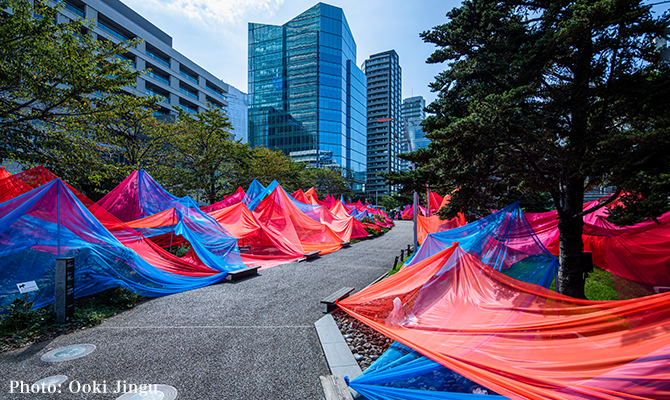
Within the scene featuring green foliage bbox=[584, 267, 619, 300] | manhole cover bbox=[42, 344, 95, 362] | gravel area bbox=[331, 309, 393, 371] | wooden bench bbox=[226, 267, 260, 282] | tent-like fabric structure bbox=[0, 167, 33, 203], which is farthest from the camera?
wooden bench bbox=[226, 267, 260, 282]

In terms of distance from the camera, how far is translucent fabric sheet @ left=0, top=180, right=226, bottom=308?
5.52 metres

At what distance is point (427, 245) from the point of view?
769cm

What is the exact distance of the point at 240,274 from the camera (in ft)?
29.8

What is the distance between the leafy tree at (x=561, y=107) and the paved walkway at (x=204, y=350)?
4.37 metres

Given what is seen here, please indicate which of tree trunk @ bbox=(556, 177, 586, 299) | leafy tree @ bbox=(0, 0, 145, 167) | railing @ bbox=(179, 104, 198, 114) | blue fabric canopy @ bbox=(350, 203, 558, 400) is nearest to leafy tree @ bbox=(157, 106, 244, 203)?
leafy tree @ bbox=(0, 0, 145, 167)

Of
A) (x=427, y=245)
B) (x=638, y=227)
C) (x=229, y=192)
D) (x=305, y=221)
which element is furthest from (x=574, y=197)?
(x=229, y=192)

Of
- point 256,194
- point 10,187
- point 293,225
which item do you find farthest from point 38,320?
point 256,194

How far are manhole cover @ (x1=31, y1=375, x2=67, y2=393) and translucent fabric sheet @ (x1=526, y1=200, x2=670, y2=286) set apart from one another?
10.0 metres

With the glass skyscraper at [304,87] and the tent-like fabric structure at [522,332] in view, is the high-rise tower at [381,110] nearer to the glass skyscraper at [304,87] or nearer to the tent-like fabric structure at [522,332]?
the glass skyscraper at [304,87]

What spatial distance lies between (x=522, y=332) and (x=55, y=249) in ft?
28.3

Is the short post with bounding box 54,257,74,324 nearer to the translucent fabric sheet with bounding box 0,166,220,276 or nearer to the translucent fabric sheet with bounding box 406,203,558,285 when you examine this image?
the translucent fabric sheet with bounding box 0,166,220,276

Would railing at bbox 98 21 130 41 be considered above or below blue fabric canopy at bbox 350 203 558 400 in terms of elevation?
above

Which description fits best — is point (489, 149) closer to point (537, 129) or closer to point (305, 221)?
point (537, 129)

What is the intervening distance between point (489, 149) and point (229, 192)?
2224cm
